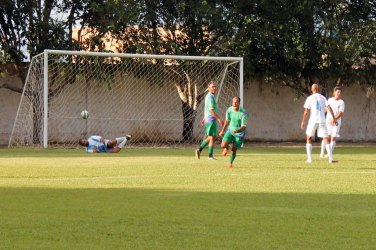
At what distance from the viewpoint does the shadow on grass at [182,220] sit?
31.6 ft

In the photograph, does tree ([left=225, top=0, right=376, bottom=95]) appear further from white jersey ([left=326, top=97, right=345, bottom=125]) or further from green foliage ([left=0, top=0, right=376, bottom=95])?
white jersey ([left=326, top=97, right=345, bottom=125])

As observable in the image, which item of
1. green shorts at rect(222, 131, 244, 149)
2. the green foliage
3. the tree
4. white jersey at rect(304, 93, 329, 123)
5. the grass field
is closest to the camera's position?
the grass field

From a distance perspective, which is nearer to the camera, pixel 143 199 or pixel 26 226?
pixel 26 226

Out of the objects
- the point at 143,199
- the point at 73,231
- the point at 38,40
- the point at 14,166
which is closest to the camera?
the point at 73,231

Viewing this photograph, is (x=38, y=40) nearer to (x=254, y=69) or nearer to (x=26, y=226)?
(x=254, y=69)

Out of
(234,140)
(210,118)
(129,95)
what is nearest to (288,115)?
(129,95)

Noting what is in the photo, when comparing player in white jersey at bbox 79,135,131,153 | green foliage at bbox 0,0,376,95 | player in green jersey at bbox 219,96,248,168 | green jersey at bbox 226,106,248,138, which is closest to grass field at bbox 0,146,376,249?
player in green jersey at bbox 219,96,248,168

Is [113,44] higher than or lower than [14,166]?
higher

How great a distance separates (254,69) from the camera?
42062 millimetres

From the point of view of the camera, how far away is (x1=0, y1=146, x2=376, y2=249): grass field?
32.2 feet

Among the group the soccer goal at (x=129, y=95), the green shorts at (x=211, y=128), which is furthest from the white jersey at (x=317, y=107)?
the soccer goal at (x=129, y=95)

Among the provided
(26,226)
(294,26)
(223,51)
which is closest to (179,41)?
(223,51)

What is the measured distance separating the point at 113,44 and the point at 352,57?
10194mm

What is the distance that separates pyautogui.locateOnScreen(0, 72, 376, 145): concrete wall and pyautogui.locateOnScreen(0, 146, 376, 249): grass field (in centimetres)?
2280
